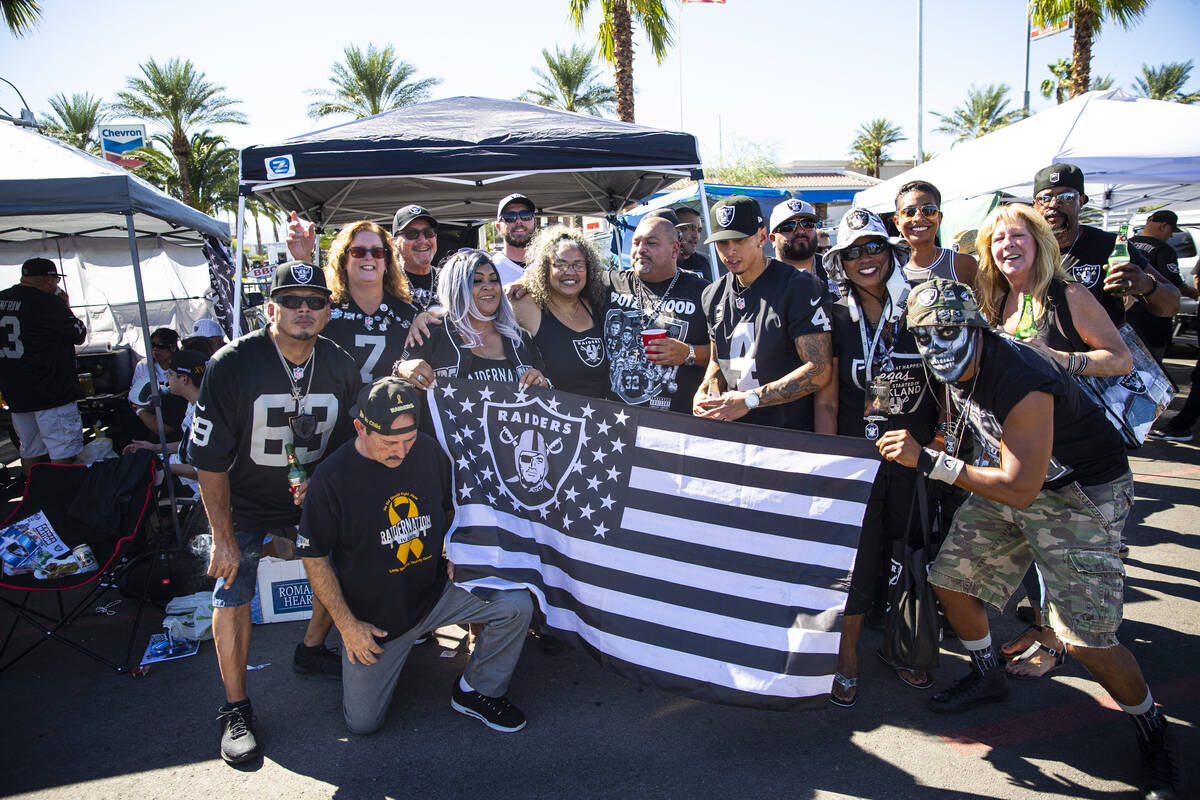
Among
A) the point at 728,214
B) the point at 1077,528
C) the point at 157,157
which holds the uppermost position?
the point at 157,157

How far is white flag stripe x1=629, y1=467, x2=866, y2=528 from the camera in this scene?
9.16ft

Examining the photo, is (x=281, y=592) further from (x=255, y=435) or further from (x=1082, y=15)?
(x=1082, y=15)

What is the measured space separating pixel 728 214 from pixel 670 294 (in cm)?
94

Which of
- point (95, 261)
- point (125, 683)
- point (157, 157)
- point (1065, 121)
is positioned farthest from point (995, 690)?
point (157, 157)

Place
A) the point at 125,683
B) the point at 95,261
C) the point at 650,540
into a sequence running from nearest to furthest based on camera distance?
the point at 650,540 → the point at 125,683 → the point at 95,261

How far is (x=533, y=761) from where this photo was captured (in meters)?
2.83

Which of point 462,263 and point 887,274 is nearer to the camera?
point 887,274

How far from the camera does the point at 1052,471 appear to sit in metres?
2.58

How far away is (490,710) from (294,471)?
1.42 m

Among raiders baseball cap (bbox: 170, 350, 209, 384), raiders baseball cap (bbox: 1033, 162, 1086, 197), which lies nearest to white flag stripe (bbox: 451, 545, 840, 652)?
raiders baseball cap (bbox: 170, 350, 209, 384)

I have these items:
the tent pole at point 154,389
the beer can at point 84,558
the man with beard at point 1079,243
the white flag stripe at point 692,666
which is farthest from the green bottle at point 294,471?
the man with beard at point 1079,243

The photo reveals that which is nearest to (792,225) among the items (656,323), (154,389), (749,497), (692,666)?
(656,323)

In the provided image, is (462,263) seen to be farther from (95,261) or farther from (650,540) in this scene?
(95,261)

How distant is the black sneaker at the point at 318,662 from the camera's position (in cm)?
355
